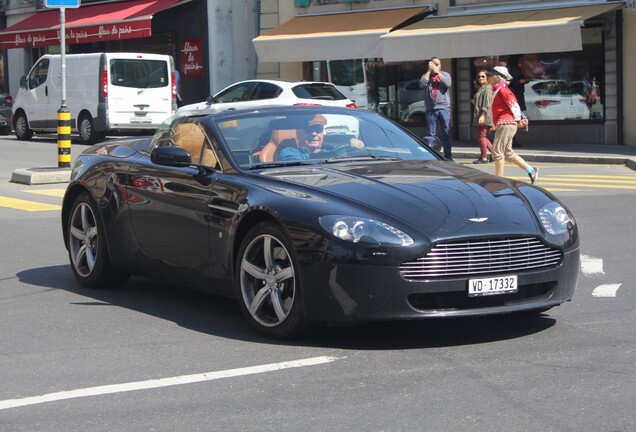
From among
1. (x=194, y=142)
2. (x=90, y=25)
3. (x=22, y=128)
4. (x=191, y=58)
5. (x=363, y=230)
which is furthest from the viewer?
(x=90, y=25)

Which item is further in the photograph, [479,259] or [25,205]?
[25,205]

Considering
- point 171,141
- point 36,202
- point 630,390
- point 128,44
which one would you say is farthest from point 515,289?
point 128,44

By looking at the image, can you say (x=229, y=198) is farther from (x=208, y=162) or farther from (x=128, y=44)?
(x=128, y=44)

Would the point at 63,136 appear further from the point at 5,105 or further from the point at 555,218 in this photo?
the point at 5,105

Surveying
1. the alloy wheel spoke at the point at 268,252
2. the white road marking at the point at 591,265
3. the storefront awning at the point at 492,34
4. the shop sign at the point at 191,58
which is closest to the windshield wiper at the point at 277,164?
the alloy wheel spoke at the point at 268,252

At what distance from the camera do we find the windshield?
792 centimetres

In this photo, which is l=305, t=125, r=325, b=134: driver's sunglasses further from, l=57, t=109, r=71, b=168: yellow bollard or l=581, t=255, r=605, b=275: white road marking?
l=57, t=109, r=71, b=168: yellow bollard

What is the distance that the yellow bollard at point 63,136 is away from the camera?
18797 mm

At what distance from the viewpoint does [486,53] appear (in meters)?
26.3

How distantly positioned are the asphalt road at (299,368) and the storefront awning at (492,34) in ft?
54.3

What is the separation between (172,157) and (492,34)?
19.3 metres

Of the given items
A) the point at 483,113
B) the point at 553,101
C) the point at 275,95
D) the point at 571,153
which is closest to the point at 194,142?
the point at 483,113

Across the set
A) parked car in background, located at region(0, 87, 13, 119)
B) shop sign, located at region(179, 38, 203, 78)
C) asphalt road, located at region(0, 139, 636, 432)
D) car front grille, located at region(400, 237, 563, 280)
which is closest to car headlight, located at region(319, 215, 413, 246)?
car front grille, located at region(400, 237, 563, 280)

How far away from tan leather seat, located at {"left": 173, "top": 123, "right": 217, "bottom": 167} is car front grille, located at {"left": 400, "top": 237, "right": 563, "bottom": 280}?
6.36ft
